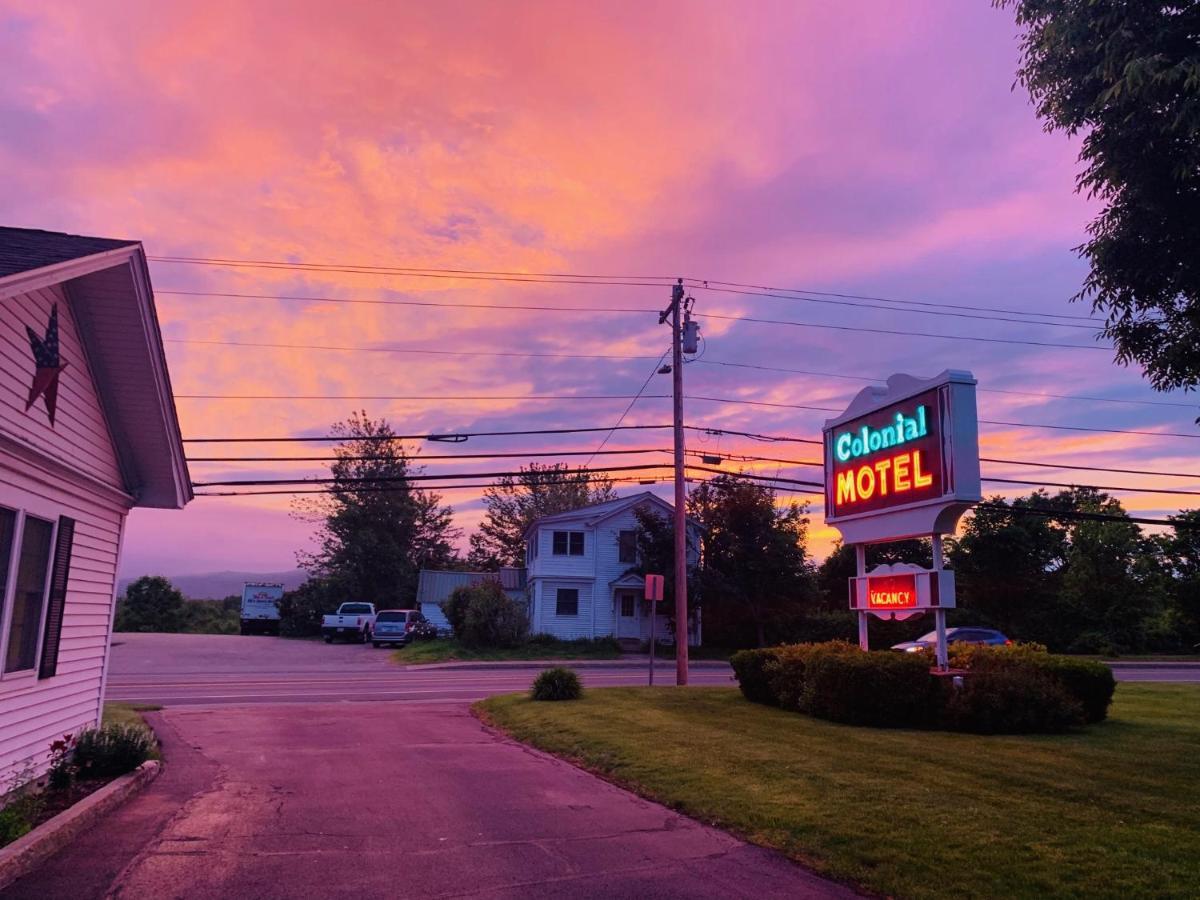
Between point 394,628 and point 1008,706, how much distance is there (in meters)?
36.6

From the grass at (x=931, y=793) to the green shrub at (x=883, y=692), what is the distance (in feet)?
1.62

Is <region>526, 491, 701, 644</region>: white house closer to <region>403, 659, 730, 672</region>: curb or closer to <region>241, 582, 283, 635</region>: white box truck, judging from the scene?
<region>403, 659, 730, 672</region>: curb

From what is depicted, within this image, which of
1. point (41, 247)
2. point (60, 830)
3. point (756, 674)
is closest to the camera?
point (60, 830)

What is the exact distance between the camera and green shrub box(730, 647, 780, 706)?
1736cm

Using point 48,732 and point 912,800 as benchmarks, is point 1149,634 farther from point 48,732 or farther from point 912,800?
point 48,732

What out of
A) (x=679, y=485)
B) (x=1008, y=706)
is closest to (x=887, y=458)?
(x=1008, y=706)

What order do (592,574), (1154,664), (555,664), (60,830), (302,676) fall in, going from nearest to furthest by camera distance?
(60,830)
(302,676)
(555,664)
(1154,664)
(592,574)

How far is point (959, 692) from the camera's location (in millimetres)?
14250

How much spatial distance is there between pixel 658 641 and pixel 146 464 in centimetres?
3514

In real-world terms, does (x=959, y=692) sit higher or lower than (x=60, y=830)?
higher

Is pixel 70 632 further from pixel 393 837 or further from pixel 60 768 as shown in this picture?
pixel 393 837

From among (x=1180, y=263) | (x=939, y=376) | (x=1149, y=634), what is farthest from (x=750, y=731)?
(x=1149, y=634)

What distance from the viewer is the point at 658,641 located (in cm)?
4494

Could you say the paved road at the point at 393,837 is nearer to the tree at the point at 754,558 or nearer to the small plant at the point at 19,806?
the small plant at the point at 19,806
